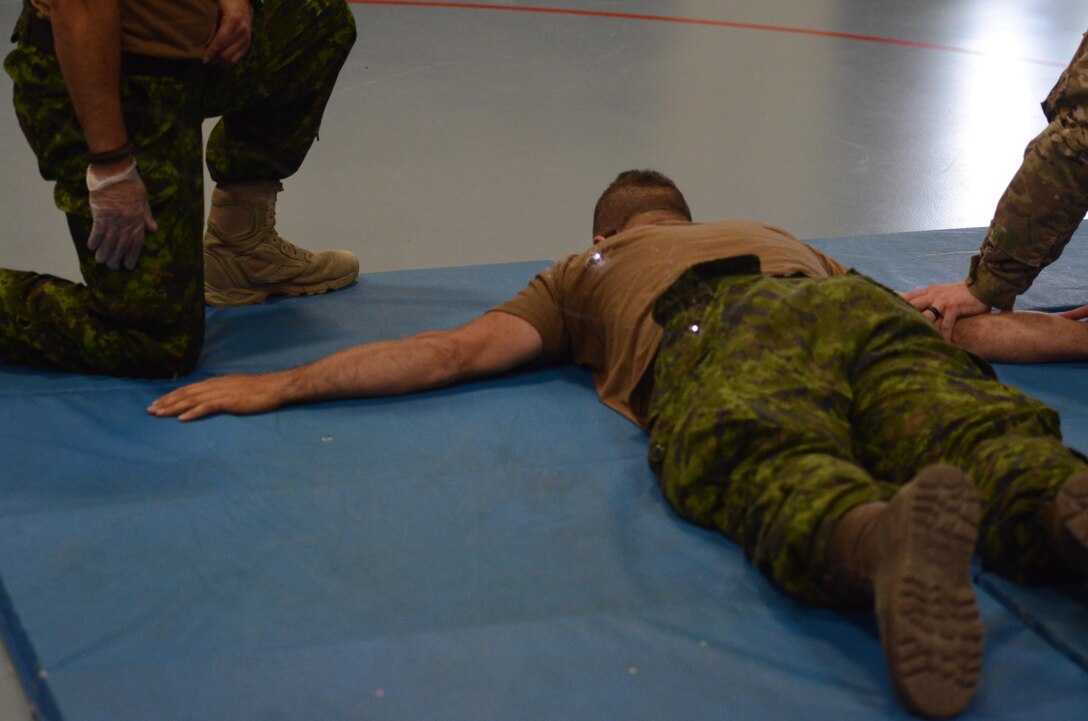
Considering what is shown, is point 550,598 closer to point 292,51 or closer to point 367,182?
point 292,51

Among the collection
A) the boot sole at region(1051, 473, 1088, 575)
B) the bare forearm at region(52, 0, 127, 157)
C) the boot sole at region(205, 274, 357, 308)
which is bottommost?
the boot sole at region(205, 274, 357, 308)

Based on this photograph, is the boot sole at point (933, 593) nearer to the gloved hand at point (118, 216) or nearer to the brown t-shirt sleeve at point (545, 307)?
the brown t-shirt sleeve at point (545, 307)

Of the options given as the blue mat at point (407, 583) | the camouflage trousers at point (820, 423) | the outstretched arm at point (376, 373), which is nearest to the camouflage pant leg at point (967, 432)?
the camouflage trousers at point (820, 423)

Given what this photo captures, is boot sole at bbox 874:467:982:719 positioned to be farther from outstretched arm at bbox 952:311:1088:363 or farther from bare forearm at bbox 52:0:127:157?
bare forearm at bbox 52:0:127:157

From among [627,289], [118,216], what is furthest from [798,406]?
[118,216]

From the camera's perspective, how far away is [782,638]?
168 cm

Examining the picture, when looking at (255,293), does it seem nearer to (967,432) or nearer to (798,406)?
(798,406)

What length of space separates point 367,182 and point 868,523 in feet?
8.91

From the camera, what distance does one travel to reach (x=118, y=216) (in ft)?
7.72

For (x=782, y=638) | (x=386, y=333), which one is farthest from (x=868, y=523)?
(x=386, y=333)

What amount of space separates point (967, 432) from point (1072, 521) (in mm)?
255

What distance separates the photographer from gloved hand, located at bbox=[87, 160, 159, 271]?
233 cm

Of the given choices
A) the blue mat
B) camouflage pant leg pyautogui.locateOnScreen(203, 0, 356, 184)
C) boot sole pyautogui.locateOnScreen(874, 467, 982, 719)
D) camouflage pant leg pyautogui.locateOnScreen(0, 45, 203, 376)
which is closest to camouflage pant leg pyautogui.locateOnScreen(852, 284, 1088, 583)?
the blue mat

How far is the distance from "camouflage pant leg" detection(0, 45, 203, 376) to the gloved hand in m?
0.03
